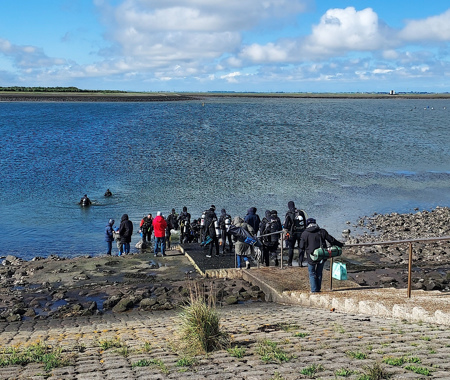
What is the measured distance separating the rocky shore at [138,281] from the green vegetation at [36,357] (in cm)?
332

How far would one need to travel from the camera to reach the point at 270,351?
302 inches

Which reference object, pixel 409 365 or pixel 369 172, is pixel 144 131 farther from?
pixel 409 365

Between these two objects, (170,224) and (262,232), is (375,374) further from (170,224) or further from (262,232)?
(170,224)

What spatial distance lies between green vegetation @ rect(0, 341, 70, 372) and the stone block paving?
12 cm

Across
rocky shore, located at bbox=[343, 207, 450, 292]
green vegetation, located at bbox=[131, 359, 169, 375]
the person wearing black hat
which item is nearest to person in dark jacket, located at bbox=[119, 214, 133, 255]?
the person wearing black hat

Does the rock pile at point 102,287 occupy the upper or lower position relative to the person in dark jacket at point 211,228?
lower

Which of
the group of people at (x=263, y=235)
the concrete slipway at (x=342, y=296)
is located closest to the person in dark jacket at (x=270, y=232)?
the group of people at (x=263, y=235)

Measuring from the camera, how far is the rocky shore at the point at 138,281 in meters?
13.8

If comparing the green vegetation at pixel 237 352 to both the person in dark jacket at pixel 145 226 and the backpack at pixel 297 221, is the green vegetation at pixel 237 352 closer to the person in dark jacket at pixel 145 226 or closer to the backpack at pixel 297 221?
the backpack at pixel 297 221

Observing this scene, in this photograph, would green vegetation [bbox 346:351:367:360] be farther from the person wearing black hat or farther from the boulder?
the person wearing black hat

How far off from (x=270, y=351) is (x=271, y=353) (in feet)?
0.31

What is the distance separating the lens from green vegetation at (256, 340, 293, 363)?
7309 millimetres

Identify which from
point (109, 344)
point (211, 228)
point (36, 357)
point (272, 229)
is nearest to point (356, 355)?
point (109, 344)

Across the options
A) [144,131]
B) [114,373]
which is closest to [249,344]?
[114,373]
